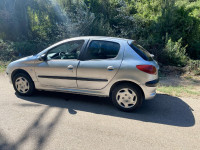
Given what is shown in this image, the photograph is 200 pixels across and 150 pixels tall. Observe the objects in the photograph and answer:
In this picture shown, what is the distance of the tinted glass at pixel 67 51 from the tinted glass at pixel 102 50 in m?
0.30

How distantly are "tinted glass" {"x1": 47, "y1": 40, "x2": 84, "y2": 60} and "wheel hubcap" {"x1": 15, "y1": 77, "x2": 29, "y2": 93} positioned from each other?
3.18ft

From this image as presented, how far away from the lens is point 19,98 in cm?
493

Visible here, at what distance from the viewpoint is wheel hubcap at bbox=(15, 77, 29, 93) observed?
16.4ft

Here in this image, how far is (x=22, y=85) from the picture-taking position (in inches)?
198

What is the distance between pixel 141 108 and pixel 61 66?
2.20 meters

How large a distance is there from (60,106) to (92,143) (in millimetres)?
1707

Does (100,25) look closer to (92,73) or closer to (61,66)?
(61,66)

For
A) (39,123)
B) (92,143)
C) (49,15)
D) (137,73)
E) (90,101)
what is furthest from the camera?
(49,15)

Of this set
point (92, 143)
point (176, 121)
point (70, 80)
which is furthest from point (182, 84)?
point (92, 143)

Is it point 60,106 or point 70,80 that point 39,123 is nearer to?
point 60,106

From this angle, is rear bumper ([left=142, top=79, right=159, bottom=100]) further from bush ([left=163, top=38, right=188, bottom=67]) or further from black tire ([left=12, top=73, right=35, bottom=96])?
bush ([left=163, top=38, right=188, bottom=67])

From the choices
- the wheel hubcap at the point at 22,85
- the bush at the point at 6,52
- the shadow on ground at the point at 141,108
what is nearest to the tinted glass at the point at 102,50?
the shadow on ground at the point at 141,108

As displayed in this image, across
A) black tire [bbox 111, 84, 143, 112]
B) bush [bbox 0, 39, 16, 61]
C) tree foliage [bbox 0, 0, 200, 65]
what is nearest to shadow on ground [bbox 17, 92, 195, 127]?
black tire [bbox 111, 84, 143, 112]

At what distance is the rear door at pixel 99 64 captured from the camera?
417 centimetres
